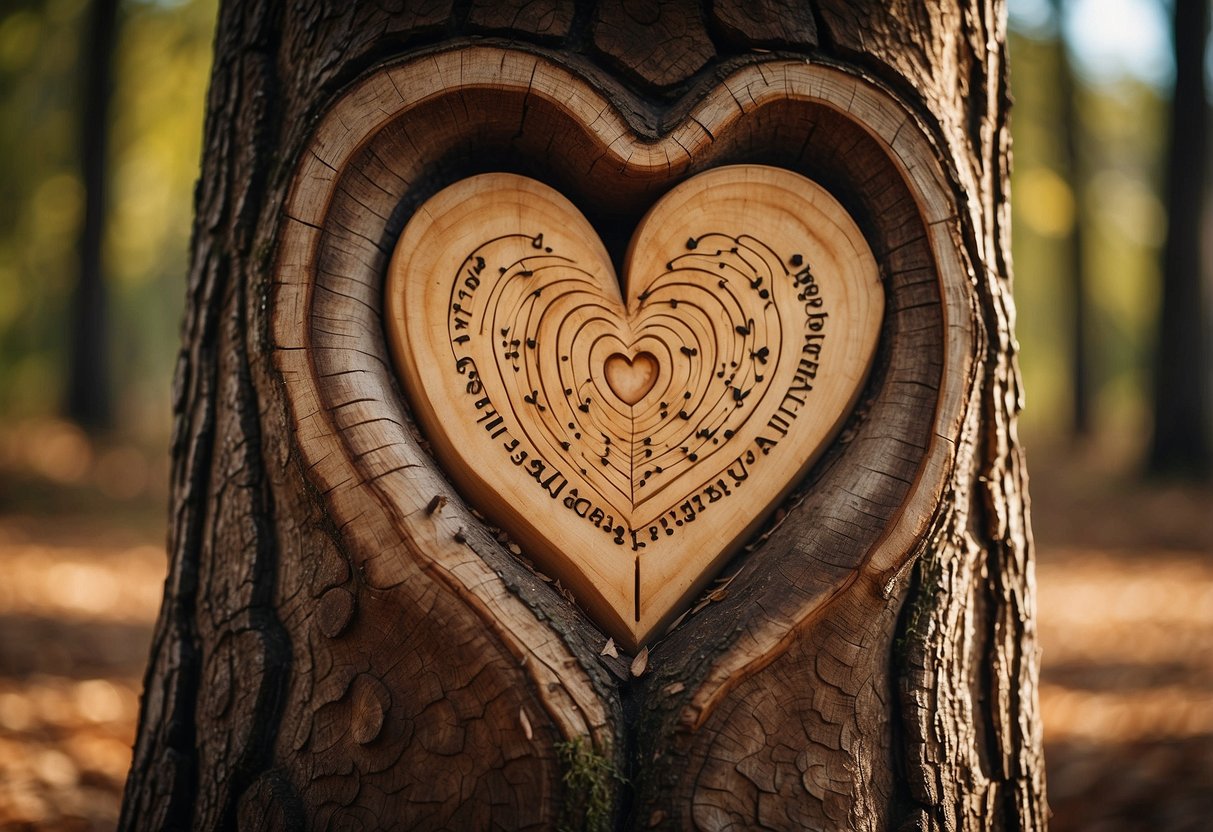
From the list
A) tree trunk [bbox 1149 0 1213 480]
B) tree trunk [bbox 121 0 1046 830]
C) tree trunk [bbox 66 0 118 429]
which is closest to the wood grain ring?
tree trunk [bbox 121 0 1046 830]

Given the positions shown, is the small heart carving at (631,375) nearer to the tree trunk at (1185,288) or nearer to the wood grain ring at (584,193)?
the wood grain ring at (584,193)

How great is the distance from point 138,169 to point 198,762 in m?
14.8

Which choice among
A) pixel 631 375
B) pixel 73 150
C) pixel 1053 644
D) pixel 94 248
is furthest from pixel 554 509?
pixel 73 150

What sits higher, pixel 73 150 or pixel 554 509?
pixel 73 150

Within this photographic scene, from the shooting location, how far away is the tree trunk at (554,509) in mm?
1468

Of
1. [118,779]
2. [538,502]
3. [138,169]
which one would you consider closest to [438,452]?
[538,502]

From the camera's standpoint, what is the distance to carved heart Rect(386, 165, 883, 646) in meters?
1.60

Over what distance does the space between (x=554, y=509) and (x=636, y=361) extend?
32cm

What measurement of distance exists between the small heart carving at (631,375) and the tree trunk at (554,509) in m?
0.30

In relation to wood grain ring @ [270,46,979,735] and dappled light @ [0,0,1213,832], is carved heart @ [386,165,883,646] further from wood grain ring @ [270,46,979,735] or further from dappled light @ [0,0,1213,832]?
dappled light @ [0,0,1213,832]

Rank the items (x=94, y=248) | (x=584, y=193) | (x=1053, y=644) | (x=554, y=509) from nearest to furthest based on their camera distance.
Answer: (x=554, y=509) < (x=584, y=193) < (x=1053, y=644) < (x=94, y=248)

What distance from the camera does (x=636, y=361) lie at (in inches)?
66.5

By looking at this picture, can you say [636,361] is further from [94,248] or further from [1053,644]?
[94,248]

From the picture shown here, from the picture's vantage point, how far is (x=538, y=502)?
63.0 inches
